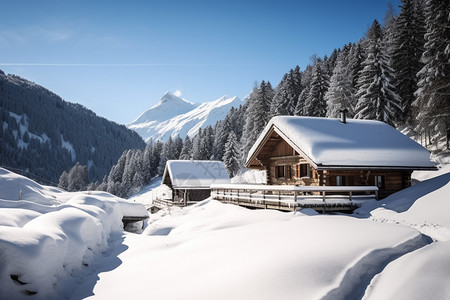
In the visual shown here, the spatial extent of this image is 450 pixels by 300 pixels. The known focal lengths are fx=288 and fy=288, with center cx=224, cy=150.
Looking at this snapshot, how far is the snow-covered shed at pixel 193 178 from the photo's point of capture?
36969 millimetres

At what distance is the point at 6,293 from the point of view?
232 inches

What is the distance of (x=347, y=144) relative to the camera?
61.2ft

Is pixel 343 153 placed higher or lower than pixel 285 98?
lower

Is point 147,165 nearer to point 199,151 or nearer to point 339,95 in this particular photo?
point 199,151

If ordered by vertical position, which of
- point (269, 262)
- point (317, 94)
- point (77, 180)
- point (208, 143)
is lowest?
point (77, 180)

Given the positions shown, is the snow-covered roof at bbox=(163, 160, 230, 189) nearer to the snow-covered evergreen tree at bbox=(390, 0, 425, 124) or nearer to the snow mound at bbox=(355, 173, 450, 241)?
the snow mound at bbox=(355, 173, 450, 241)

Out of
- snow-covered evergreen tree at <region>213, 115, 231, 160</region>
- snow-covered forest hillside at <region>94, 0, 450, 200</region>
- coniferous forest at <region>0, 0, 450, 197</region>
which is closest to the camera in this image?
snow-covered forest hillside at <region>94, 0, 450, 200</region>

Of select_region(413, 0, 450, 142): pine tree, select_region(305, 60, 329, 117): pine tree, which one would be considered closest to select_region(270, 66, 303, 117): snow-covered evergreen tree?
select_region(305, 60, 329, 117): pine tree

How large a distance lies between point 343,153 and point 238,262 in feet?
41.5

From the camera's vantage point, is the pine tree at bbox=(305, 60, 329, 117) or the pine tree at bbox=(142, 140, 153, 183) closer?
the pine tree at bbox=(305, 60, 329, 117)

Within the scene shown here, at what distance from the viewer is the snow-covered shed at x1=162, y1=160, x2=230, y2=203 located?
37.0 meters

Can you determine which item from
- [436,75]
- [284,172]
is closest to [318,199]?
[284,172]

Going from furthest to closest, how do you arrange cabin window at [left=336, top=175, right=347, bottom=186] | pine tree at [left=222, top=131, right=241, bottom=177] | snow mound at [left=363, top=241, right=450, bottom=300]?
1. pine tree at [left=222, top=131, right=241, bottom=177]
2. cabin window at [left=336, top=175, right=347, bottom=186]
3. snow mound at [left=363, top=241, right=450, bottom=300]

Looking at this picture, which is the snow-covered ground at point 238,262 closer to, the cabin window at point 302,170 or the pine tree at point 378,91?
the cabin window at point 302,170
